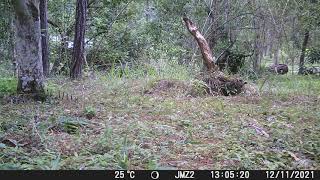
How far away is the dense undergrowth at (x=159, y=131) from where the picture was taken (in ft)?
12.6

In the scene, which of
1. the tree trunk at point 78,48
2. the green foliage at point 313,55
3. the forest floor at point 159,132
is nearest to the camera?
the forest floor at point 159,132

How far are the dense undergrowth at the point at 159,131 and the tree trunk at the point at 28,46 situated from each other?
36 centimetres

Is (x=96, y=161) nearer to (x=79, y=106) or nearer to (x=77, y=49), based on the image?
(x=79, y=106)

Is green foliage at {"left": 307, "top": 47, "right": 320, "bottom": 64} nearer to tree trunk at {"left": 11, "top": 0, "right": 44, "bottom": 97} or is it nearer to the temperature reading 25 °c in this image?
tree trunk at {"left": 11, "top": 0, "right": 44, "bottom": 97}

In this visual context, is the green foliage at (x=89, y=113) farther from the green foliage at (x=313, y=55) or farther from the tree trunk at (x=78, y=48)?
the green foliage at (x=313, y=55)

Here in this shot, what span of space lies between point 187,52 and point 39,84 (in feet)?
31.6

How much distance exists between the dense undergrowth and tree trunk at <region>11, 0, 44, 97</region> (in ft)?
1.20

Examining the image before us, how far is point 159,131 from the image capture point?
5.00m

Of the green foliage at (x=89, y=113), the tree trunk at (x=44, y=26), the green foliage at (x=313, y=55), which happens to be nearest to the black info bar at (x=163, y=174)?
the green foliage at (x=89, y=113)

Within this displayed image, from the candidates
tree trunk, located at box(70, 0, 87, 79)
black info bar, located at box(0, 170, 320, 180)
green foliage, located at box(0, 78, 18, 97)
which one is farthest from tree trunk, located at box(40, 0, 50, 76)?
black info bar, located at box(0, 170, 320, 180)

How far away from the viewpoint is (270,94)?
27.5ft

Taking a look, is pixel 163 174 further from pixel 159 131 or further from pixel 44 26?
pixel 44 26

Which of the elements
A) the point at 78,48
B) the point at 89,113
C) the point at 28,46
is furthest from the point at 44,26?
the point at 89,113

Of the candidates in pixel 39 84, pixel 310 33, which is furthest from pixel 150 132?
pixel 310 33
